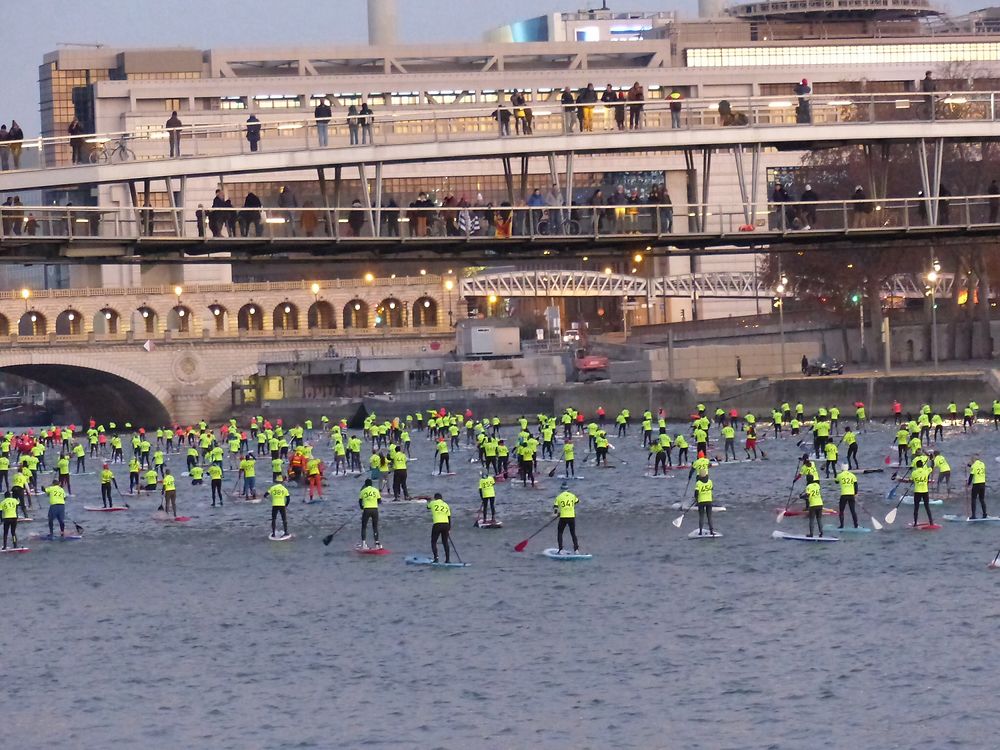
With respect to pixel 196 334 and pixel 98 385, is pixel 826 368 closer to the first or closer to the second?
pixel 196 334

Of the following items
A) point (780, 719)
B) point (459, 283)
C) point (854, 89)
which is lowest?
point (780, 719)

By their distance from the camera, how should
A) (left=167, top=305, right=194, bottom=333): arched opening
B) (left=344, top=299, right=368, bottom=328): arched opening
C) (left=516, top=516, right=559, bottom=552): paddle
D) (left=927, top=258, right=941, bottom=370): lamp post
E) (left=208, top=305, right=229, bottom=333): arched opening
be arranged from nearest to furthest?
(left=516, top=516, right=559, bottom=552): paddle → (left=927, top=258, right=941, bottom=370): lamp post → (left=167, top=305, right=194, bottom=333): arched opening → (left=208, top=305, right=229, bottom=333): arched opening → (left=344, top=299, right=368, bottom=328): arched opening

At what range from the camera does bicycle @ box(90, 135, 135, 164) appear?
5706 cm

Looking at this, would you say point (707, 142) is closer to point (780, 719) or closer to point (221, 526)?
point (221, 526)

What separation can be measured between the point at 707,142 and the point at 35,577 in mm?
22417

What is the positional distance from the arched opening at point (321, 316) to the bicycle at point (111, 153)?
107 meters

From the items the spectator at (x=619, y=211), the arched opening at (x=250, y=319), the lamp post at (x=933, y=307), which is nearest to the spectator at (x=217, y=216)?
the spectator at (x=619, y=211)

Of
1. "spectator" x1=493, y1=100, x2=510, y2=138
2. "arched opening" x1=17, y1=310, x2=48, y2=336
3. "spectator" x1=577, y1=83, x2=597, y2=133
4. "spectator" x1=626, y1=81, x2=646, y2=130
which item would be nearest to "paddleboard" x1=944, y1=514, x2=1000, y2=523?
"spectator" x1=626, y1=81, x2=646, y2=130

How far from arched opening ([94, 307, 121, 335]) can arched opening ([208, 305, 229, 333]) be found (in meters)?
7.15

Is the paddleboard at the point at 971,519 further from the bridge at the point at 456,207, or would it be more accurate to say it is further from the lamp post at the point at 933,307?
the lamp post at the point at 933,307

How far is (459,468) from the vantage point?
300ft

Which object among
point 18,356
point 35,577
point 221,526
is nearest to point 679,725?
point 35,577

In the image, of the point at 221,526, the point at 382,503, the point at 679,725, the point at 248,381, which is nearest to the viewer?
the point at 679,725

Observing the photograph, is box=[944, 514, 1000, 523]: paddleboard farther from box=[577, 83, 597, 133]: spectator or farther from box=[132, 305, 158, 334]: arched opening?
box=[132, 305, 158, 334]: arched opening
